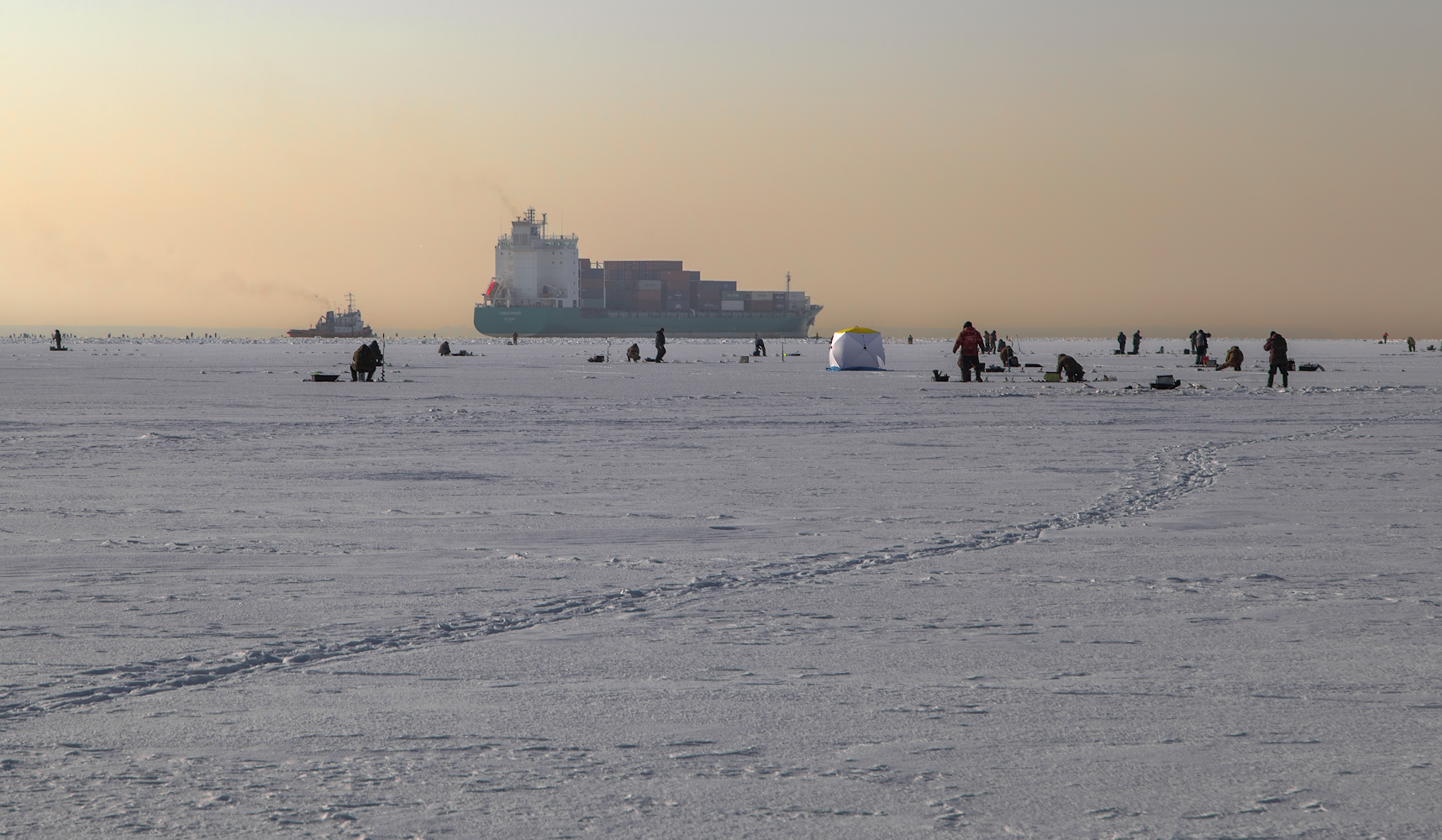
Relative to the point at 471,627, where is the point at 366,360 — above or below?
above

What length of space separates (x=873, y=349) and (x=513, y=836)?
3761 cm

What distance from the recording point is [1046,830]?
314 cm

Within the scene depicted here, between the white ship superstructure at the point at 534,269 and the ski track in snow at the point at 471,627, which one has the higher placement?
the white ship superstructure at the point at 534,269

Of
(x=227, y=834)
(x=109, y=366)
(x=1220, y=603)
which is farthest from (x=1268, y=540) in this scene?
(x=109, y=366)

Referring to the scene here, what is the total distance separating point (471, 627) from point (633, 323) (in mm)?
151527

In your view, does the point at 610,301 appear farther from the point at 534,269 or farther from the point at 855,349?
the point at 855,349

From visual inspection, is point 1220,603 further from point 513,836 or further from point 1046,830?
point 513,836

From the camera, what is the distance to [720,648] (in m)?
5.02

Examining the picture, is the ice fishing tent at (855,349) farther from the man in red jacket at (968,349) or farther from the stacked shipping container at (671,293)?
the stacked shipping container at (671,293)

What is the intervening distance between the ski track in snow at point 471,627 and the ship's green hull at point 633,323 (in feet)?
432

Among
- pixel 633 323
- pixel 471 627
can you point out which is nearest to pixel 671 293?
pixel 633 323

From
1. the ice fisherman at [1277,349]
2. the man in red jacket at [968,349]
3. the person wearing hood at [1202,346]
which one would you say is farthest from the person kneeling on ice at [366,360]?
the person wearing hood at [1202,346]

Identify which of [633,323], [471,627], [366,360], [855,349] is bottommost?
[471,627]

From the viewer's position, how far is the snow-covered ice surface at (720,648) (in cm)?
334
